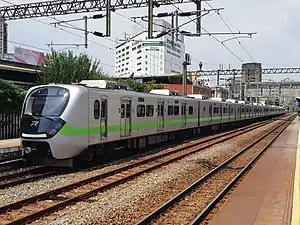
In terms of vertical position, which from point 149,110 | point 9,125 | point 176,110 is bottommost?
point 9,125

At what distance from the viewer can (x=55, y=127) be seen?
1466 centimetres

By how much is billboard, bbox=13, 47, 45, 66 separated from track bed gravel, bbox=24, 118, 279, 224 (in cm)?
Answer: 3965

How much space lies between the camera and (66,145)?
14734 mm

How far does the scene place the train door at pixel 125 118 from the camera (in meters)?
18.7

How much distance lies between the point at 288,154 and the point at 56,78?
19275 millimetres

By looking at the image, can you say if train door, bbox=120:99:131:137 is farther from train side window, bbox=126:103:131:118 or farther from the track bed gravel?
the track bed gravel

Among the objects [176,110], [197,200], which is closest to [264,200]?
[197,200]

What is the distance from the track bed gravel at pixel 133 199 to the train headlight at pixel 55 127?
55.2 inches

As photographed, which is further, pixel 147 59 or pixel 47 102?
pixel 147 59

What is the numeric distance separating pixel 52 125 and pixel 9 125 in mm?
11672

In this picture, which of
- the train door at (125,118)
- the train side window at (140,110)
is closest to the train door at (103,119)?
the train door at (125,118)

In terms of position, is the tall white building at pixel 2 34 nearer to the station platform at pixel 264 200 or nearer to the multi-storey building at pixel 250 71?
the station platform at pixel 264 200

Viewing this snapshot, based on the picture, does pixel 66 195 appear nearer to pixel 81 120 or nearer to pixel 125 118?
pixel 81 120

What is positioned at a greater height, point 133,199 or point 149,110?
point 149,110
